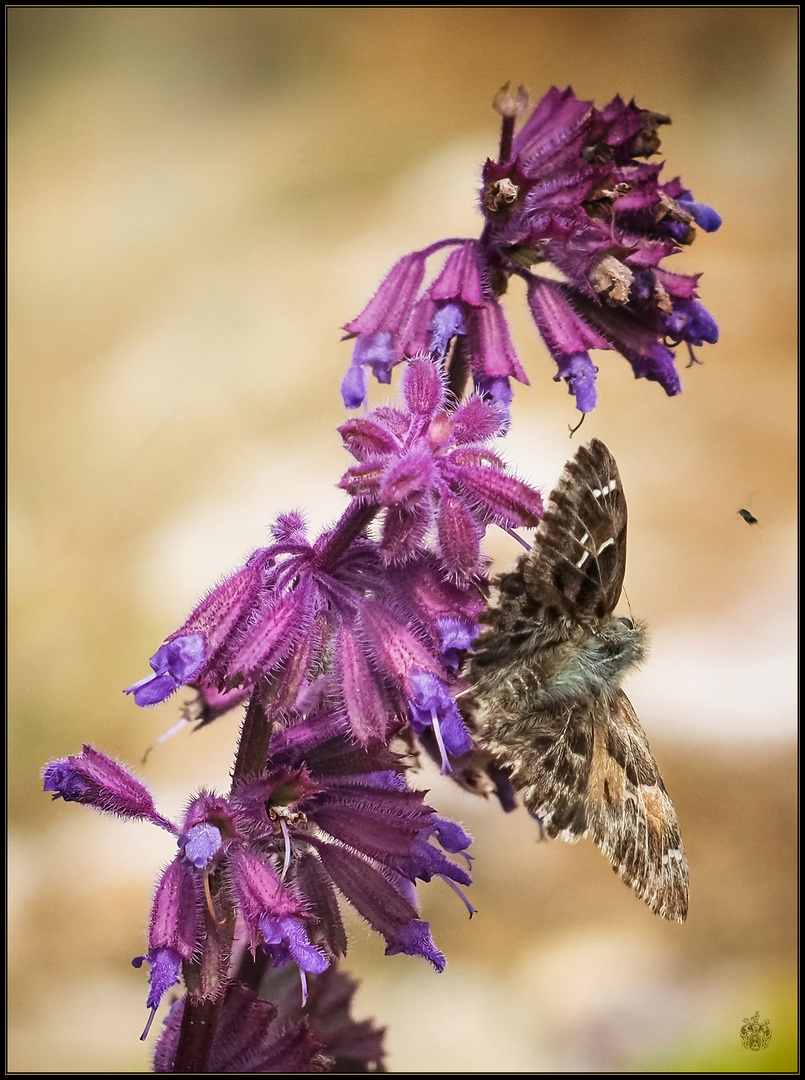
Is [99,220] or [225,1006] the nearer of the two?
[225,1006]

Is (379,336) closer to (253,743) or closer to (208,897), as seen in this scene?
(253,743)

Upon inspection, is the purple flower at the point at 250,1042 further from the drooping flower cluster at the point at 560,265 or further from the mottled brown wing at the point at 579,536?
the drooping flower cluster at the point at 560,265

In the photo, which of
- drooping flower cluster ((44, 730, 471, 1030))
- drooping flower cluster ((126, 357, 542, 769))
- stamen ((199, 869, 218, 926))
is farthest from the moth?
stamen ((199, 869, 218, 926))

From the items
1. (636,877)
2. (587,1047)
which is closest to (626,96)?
(587,1047)

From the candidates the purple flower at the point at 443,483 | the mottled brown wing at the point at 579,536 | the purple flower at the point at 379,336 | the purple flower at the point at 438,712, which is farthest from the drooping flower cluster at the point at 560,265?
the purple flower at the point at 438,712

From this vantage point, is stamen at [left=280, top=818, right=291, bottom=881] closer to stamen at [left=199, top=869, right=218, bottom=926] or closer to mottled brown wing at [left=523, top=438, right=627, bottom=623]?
stamen at [left=199, top=869, right=218, bottom=926]

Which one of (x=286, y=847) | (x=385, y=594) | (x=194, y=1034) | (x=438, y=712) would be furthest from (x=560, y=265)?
(x=194, y=1034)

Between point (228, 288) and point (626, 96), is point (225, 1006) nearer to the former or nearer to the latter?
point (228, 288)
